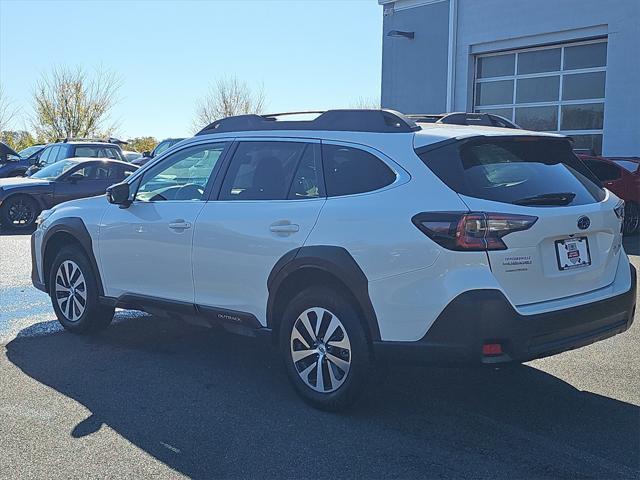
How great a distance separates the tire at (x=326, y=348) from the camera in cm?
433

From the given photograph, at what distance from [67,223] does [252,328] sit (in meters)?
2.29

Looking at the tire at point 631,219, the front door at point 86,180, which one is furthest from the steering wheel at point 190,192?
the tire at point 631,219

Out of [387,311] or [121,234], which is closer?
[387,311]

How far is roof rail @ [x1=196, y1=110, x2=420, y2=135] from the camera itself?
4.59 metres

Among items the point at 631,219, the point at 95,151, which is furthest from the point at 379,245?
the point at 95,151

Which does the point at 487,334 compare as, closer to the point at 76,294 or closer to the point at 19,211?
the point at 76,294

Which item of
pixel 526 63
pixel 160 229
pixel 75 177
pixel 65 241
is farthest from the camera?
pixel 526 63

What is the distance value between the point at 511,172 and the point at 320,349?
5.10ft

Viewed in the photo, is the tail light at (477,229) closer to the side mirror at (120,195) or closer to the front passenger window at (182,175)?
the front passenger window at (182,175)

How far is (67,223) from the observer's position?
20.7 ft

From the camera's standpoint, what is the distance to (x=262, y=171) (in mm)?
5066

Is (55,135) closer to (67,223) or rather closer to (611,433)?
(67,223)

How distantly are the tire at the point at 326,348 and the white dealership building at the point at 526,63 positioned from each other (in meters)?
14.9

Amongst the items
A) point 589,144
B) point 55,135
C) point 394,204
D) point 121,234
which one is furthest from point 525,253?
point 55,135
